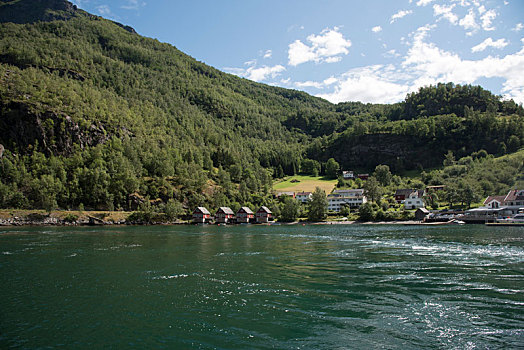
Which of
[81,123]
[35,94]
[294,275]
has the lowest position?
[294,275]

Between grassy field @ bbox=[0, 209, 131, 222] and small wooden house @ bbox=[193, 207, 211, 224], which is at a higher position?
grassy field @ bbox=[0, 209, 131, 222]

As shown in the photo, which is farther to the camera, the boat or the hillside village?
the hillside village

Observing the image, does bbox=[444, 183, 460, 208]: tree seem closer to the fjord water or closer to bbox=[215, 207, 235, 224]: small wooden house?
bbox=[215, 207, 235, 224]: small wooden house

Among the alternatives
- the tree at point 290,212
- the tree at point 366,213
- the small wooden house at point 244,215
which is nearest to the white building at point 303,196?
the small wooden house at point 244,215

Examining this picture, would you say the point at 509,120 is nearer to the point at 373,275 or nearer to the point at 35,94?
the point at 373,275

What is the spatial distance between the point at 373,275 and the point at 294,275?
6447 millimetres

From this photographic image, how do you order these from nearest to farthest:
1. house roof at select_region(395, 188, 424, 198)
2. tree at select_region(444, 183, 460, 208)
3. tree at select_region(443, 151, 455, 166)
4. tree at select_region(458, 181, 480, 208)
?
1. tree at select_region(458, 181, 480, 208)
2. tree at select_region(444, 183, 460, 208)
3. house roof at select_region(395, 188, 424, 198)
4. tree at select_region(443, 151, 455, 166)

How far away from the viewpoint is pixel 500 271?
88.4ft

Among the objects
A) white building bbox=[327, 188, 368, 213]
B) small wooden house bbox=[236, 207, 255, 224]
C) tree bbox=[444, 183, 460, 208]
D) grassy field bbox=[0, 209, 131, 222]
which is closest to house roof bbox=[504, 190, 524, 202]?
tree bbox=[444, 183, 460, 208]

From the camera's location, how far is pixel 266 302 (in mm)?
19938

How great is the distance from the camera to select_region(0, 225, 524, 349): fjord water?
1457 cm

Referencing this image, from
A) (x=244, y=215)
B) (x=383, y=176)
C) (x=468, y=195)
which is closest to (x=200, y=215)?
(x=244, y=215)

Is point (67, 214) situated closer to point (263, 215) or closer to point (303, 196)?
point (263, 215)

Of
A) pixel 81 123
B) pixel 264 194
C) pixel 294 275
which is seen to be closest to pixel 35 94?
pixel 81 123
